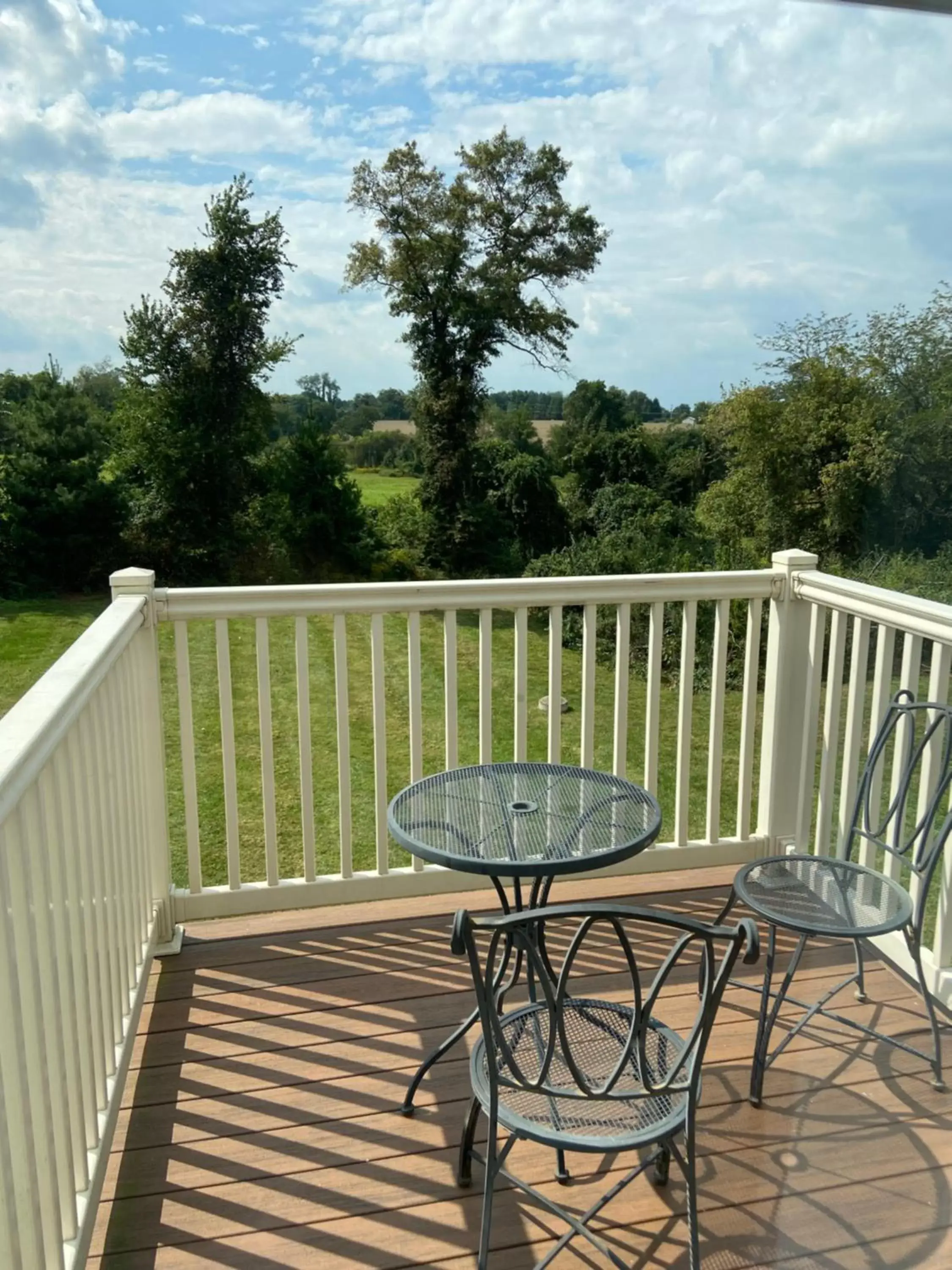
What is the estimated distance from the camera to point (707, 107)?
476 inches

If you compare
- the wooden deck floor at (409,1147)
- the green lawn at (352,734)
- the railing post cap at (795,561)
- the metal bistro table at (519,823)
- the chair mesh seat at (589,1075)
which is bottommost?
the green lawn at (352,734)

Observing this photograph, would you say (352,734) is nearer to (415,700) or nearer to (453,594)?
(415,700)

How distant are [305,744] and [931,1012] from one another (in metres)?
1.77

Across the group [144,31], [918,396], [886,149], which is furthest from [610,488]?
[144,31]

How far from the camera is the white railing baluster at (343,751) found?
9.21ft

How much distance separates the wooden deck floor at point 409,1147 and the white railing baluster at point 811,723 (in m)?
0.62

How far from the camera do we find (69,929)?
62.6 inches

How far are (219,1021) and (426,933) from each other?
678mm

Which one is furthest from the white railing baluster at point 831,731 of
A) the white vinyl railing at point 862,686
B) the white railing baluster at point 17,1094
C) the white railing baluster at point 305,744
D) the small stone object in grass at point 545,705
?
the small stone object in grass at point 545,705

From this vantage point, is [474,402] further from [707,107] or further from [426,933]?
[426,933]

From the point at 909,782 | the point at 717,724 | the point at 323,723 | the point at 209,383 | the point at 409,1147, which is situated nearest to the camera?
the point at 409,1147

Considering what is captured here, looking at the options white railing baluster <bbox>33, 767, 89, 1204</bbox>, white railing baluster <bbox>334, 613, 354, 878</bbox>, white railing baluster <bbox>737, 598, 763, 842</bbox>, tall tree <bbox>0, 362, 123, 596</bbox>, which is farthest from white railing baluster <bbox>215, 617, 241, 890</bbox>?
tall tree <bbox>0, 362, 123, 596</bbox>

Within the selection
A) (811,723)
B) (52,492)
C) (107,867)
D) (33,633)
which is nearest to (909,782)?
(811,723)

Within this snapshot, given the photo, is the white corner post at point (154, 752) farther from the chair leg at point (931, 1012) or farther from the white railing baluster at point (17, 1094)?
the chair leg at point (931, 1012)
